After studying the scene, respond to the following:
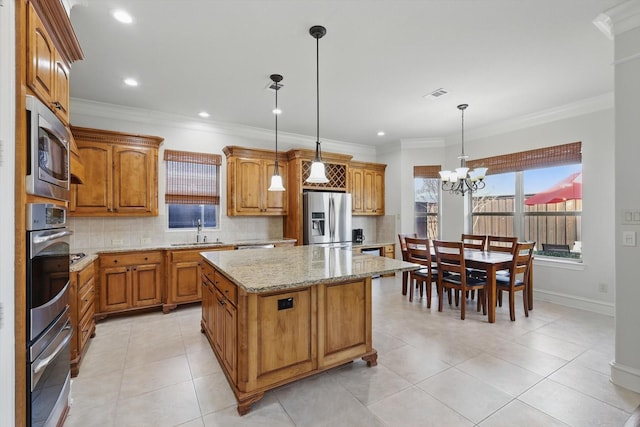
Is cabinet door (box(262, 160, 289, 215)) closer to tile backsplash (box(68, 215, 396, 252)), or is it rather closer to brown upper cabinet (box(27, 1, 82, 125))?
tile backsplash (box(68, 215, 396, 252))

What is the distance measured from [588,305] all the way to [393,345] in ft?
10.1

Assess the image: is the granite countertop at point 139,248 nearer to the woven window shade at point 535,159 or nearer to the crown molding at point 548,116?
the woven window shade at point 535,159

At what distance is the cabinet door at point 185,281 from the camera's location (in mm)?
Answer: 3860

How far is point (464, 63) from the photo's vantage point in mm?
2953

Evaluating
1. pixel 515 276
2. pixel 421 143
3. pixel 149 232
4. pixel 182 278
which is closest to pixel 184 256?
pixel 182 278

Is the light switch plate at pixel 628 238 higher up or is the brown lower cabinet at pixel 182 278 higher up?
the light switch plate at pixel 628 238

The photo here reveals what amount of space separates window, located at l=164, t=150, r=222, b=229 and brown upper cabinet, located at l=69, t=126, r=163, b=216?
12.6 inches

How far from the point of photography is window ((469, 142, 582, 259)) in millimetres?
Result: 4219

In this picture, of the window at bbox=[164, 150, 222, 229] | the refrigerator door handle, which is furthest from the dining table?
the window at bbox=[164, 150, 222, 229]

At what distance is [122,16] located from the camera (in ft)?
7.30

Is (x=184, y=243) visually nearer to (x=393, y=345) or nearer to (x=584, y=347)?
(x=393, y=345)

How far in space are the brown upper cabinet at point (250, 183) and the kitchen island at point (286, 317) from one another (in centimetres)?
212

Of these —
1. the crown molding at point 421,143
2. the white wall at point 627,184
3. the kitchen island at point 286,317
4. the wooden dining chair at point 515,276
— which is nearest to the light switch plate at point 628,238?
the white wall at point 627,184

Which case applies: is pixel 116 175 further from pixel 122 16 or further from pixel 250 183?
pixel 122 16
